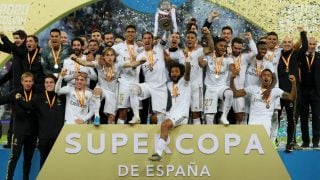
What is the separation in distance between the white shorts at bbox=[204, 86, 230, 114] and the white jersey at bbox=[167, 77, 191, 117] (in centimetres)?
44

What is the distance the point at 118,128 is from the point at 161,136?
507 millimetres

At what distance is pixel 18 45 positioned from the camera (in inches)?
292

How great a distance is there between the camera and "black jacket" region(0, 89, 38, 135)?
22.2 feet

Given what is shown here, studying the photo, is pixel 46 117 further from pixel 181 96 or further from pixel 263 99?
pixel 263 99

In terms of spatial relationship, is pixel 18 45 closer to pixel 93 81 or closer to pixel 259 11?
pixel 93 81

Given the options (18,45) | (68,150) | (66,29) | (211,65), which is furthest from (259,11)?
(68,150)

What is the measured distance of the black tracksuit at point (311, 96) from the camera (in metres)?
7.97

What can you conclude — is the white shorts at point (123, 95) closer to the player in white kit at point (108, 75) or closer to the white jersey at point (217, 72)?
the player in white kit at point (108, 75)

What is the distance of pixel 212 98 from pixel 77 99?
1.72m

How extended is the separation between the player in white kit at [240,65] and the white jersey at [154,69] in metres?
1.00

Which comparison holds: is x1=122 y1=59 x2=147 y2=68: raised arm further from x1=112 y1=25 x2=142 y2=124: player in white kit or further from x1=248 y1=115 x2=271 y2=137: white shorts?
x1=248 y1=115 x2=271 y2=137: white shorts

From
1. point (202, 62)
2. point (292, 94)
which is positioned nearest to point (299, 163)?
point (292, 94)

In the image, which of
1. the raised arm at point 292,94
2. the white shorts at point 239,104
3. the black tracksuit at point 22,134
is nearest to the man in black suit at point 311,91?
the raised arm at point 292,94

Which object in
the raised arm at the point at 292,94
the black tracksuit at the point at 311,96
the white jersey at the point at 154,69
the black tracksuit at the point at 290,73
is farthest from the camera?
the black tracksuit at the point at 311,96
